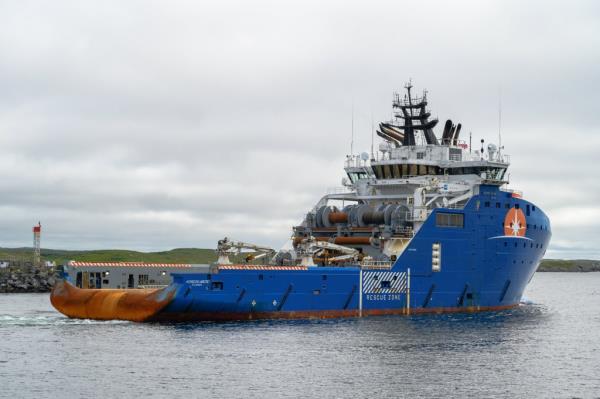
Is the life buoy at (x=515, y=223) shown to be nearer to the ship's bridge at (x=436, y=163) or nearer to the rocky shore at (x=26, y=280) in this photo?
the ship's bridge at (x=436, y=163)

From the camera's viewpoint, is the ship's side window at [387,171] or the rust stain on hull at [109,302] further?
the ship's side window at [387,171]

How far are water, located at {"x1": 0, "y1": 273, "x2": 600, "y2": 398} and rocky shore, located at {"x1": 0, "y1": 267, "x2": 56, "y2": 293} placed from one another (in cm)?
2651

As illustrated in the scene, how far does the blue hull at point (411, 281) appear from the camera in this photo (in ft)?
127

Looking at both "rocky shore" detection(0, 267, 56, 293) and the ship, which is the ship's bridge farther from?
"rocky shore" detection(0, 267, 56, 293)

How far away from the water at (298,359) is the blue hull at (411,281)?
974mm

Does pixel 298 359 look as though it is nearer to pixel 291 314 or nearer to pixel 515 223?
pixel 291 314

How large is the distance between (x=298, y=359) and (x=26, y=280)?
143 ft

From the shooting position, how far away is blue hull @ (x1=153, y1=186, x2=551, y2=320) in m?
38.7

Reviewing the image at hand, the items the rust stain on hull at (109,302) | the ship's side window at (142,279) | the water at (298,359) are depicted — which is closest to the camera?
the water at (298,359)

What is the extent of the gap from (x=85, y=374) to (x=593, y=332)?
24673 mm

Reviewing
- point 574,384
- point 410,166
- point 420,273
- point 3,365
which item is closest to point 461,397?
point 574,384

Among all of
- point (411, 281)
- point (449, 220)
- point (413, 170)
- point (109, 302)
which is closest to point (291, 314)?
point (411, 281)

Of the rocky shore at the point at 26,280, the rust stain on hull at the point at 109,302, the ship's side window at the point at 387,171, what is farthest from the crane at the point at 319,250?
the rocky shore at the point at 26,280

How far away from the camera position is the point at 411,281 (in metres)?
43.7
